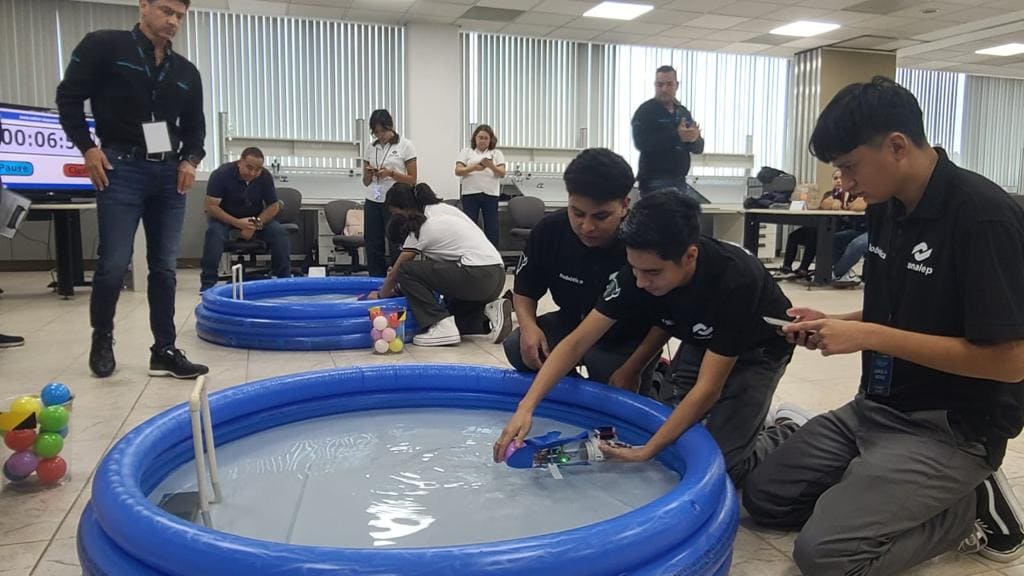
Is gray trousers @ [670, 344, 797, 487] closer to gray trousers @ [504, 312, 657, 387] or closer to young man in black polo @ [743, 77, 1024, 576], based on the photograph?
young man in black polo @ [743, 77, 1024, 576]

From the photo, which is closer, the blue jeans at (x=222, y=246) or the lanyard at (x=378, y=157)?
the blue jeans at (x=222, y=246)

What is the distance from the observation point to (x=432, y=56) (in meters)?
8.02

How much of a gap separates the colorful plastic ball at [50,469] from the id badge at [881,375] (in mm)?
2016

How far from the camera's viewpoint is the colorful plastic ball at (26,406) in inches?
71.2

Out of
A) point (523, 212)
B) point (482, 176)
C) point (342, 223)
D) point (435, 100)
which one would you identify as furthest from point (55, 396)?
point (435, 100)

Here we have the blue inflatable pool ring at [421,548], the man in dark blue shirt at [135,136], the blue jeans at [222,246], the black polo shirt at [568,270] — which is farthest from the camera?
the blue jeans at [222,246]

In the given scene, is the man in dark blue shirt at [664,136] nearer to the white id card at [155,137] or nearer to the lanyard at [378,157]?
the lanyard at [378,157]

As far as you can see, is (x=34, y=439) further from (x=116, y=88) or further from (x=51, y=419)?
(x=116, y=88)

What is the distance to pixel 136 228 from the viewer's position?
2836 mm

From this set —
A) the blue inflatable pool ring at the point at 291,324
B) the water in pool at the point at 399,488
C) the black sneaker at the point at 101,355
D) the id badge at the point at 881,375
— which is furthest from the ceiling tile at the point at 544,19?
the id badge at the point at 881,375

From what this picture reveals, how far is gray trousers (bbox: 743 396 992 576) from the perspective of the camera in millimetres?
1430

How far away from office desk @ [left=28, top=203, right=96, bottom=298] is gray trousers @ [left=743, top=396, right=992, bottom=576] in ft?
17.9

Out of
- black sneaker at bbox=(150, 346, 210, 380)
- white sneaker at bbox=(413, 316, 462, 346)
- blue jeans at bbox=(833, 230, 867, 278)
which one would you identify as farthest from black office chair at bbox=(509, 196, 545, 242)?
black sneaker at bbox=(150, 346, 210, 380)

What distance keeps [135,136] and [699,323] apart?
2225 millimetres
